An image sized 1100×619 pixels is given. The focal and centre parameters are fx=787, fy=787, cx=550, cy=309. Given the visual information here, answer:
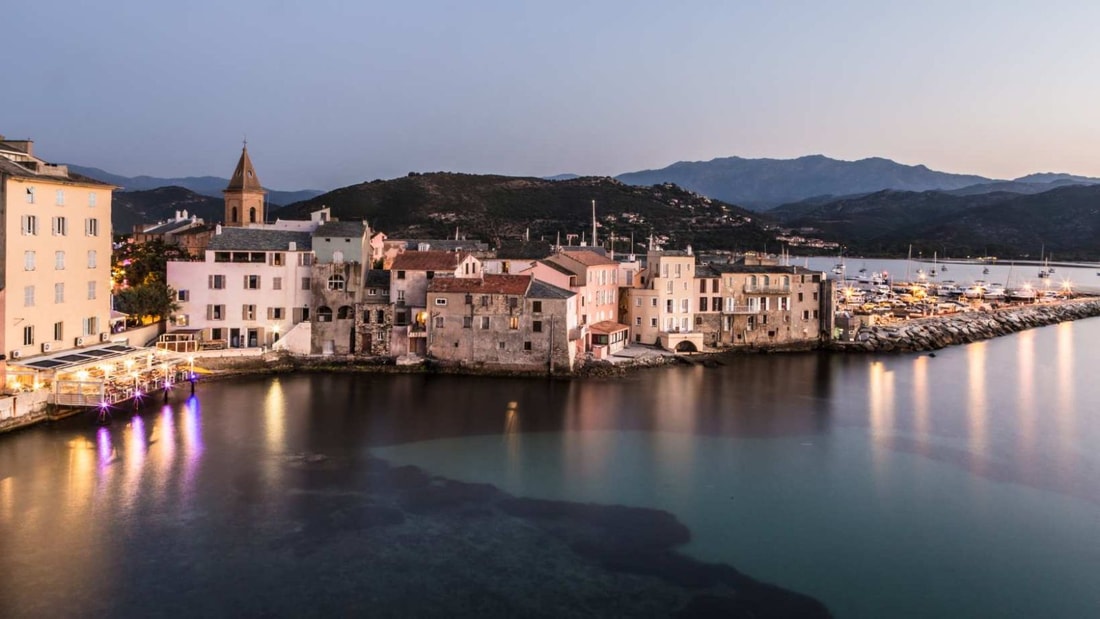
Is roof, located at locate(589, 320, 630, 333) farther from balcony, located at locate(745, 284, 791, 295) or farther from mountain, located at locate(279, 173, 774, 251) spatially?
mountain, located at locate(279, 173, 774, 251)

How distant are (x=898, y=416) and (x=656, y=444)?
36.8ft

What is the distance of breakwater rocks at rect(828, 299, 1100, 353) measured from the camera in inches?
1855

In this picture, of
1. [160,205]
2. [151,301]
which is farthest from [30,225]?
[160,205]

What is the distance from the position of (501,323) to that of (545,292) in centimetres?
241

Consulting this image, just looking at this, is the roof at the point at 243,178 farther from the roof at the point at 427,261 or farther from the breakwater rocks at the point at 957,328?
the breakwater rocks at the point at 957,328

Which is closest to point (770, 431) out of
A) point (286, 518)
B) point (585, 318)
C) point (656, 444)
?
point (656, 444)

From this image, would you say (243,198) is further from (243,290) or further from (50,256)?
(50,256)

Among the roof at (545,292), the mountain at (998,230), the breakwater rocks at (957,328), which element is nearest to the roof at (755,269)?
the breakwater rocks at (957,328)

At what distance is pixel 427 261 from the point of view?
119 feet

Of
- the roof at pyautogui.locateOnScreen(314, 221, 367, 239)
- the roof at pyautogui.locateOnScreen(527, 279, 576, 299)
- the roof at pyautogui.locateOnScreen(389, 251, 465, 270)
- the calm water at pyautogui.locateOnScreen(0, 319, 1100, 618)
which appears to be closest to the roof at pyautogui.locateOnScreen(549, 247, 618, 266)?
the roof at pyautogui.locateOnScreen(527, 279, 576, 299)

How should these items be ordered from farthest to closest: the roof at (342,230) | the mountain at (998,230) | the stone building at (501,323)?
the mountain at (998,230)
the roof at (342,230)
the stone building at (501,323)

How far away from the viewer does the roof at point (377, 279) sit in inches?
1448

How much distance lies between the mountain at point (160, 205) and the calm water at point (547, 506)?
279 feet

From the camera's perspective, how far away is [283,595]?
14250 millimetres
